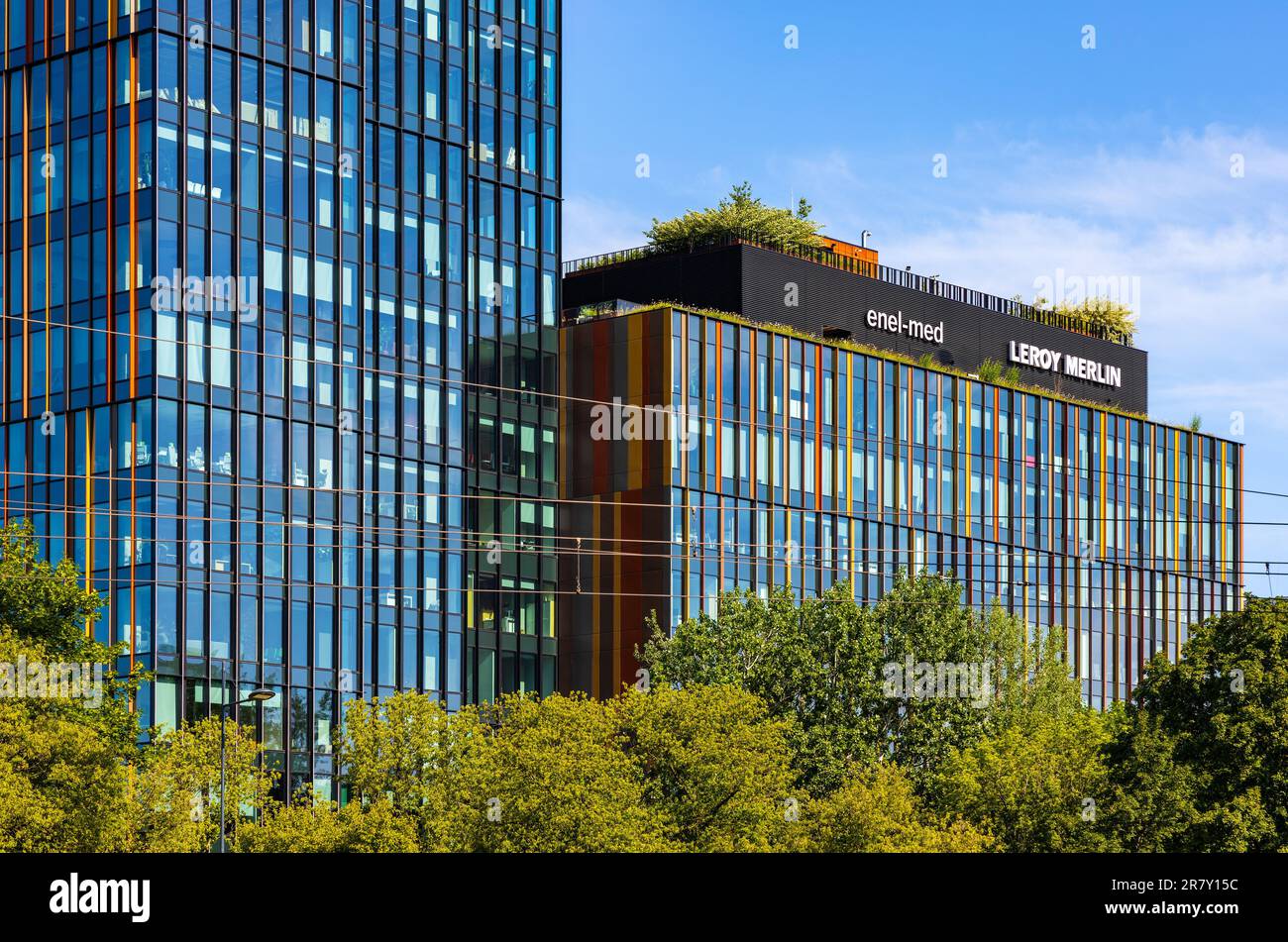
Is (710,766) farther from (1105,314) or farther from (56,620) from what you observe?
(1105,314)

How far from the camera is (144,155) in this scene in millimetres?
100250

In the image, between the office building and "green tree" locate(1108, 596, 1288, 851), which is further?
the office building

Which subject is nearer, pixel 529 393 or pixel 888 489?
pixel 529 393

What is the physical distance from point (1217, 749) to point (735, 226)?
56507 mm

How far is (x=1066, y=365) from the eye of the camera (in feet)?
475

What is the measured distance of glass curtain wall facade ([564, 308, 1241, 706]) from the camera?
117m

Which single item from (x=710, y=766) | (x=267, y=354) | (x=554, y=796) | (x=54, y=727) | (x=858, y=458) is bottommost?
(x=554, y=796)

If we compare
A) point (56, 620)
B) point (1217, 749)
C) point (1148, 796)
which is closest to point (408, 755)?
point (56, 620)

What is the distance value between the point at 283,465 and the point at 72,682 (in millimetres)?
29845

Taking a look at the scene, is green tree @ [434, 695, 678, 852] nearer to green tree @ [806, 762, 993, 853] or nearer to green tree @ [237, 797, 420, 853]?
green tree @ [237, 797, 420, 853]

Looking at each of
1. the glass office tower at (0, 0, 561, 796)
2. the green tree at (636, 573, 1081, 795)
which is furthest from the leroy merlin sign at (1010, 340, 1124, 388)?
the green tree at (636, 573, 1081, 795)

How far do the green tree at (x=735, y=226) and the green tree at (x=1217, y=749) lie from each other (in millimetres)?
52787

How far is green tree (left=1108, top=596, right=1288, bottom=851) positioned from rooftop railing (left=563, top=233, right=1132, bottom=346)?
5061 centimetres
